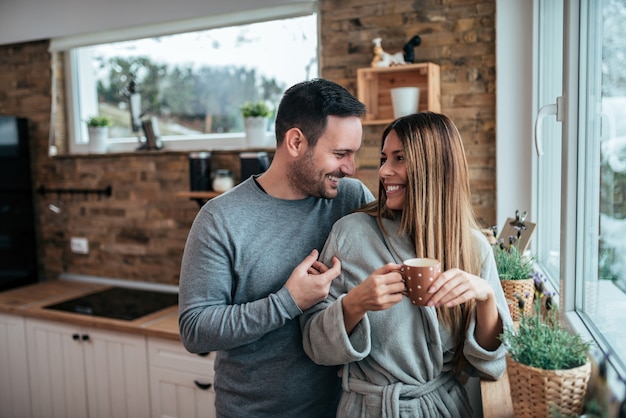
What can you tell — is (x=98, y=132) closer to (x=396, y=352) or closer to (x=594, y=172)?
(x=396, y=352)

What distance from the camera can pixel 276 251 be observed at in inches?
64.2

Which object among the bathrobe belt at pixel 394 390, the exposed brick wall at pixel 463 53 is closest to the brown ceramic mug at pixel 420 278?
the bathrobe belt at pixel 394 390

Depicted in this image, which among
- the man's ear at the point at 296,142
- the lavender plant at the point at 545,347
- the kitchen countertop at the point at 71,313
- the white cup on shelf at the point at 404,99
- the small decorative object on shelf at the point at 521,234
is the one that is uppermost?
the white cup on shelf at the point at 404,99

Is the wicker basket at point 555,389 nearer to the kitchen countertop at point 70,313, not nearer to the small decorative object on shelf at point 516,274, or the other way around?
the small decorative object on shelf at point 516,274

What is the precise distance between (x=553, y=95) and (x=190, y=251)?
148 cm

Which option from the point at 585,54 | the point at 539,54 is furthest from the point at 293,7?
the point at 585,54

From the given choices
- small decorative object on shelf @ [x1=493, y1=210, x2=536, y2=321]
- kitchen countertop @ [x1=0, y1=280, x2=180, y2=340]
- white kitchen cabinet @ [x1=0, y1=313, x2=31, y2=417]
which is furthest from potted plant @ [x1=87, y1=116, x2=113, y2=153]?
small decorative object on shelf @ [x1=493, y1=210, x2=536, y2=321]

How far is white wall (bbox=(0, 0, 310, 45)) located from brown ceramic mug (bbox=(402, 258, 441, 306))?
220 centimetres

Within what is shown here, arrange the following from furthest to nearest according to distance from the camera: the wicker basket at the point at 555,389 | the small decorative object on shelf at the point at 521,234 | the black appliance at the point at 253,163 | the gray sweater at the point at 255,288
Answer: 1. the black appliance at the point at 253,163
2. the small decorative object on shelf at the point at 521,234
3. the gray sweater at the point at 255,288
4. the wicker basket at the point at 555,389

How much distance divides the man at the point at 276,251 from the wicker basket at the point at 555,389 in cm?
61

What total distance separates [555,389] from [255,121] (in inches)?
97.3

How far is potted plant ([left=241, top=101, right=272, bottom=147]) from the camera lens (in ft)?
10.7

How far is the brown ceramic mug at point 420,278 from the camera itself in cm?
117

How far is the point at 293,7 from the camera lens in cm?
310
